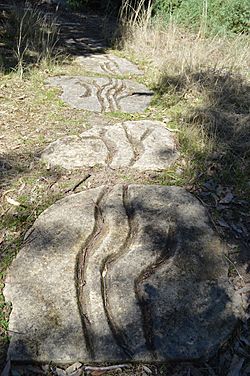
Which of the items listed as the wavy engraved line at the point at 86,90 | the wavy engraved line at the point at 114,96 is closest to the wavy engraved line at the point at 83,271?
the wavy engraved line at the point at 114,96

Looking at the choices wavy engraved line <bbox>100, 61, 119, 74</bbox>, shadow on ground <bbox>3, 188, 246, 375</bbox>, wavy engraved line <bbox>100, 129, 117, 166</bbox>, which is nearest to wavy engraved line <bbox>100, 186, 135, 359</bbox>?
shadow on ground <bbox>3, 188, 246, 375</bbox>

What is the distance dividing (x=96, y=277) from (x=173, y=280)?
0.33 meters

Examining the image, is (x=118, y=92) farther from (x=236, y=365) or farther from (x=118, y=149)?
(x=236, y=365)

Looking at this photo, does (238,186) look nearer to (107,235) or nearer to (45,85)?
(107,235)

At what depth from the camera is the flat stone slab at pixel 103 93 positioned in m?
3.34

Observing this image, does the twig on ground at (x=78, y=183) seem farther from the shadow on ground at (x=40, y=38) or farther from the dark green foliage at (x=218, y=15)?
the dark green foliage at (x=218, y=15)

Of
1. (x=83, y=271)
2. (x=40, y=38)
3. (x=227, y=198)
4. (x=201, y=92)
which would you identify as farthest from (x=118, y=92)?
(x=83, y=271)

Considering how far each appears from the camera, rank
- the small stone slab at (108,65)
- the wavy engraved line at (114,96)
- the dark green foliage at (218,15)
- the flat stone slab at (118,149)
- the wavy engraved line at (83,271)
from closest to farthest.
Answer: the wavy engraved line at (83,271) < the flat stone slab at (118,149) < the wavy engraved line at (114,96) < the small stone slab at (108,65) < the dark green foliage at (218,15)

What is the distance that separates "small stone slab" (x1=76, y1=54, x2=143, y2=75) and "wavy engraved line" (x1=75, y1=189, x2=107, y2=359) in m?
2.54

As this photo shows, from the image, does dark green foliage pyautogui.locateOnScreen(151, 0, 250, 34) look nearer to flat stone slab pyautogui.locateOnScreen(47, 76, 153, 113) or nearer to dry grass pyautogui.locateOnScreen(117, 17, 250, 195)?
dry grass pyautogui.locateOnScreen(117, 17, 250, 195)

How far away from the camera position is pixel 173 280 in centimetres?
166

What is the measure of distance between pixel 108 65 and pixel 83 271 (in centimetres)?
340

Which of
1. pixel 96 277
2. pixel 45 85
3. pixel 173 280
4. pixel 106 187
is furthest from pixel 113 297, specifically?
pixel 45 85

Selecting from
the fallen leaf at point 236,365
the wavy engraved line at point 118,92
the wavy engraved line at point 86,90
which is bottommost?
the fallen leaf at point 236,365
